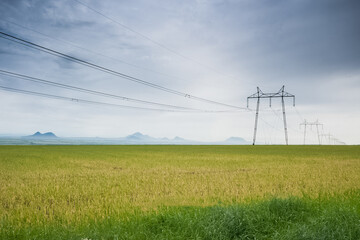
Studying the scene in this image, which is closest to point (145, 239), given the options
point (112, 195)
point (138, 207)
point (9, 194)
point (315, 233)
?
point (138, 207)

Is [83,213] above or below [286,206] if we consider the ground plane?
below

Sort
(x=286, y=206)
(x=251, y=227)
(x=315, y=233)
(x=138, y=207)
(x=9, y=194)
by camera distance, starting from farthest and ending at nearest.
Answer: (x=9, y=194), (x=138, y=207), (x=286, y=206), (x=251, y=227), (x=315, y=233)

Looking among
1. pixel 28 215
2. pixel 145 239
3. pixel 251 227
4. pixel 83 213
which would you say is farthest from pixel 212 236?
pixel 28 215

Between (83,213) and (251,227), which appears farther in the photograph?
(83,213)

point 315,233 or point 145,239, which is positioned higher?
point 315,233

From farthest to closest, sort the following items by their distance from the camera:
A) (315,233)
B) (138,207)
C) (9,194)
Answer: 1. (9,194)
2. (138,207)
3. (315,233)

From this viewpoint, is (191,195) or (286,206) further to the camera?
(191,195)

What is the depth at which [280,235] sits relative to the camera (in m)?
6.49

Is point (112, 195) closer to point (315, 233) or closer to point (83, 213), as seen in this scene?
point (83, 213)

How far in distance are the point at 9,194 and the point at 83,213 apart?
6.21m

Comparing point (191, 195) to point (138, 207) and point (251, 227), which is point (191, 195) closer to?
point (138, 207)

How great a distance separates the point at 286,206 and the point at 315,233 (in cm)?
194

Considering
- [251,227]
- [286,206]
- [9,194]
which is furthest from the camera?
[9,194]

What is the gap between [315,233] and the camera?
623 cm
